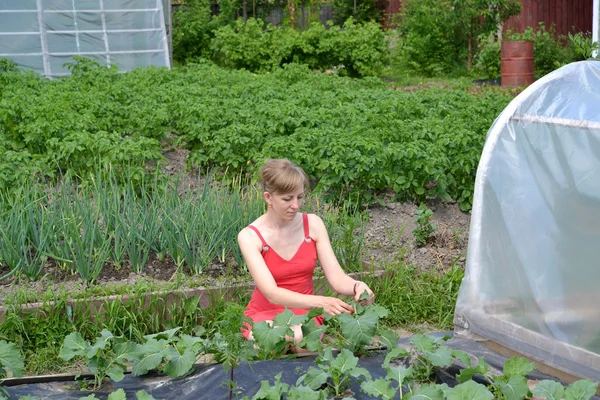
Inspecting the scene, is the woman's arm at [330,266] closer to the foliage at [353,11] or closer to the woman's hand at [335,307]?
the woman's hand at [335,307]

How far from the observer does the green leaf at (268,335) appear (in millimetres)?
3221

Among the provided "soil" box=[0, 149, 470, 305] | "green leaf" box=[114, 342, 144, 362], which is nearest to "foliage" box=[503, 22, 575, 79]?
"soil" box=[0, 149, 470, 305]

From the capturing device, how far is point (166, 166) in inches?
281

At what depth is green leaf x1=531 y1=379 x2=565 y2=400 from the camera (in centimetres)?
286

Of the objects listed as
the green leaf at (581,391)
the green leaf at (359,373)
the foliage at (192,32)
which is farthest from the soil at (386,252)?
the foliage at (192,32)

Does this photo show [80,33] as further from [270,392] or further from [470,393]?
[470,393]

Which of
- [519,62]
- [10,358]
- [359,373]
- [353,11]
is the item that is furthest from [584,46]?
[353,11]

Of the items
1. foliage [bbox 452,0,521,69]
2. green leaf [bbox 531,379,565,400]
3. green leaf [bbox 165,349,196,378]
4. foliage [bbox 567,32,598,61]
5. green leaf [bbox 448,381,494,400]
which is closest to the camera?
green leaf [bbox 448,381,494,400]

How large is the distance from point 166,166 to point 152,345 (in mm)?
4001

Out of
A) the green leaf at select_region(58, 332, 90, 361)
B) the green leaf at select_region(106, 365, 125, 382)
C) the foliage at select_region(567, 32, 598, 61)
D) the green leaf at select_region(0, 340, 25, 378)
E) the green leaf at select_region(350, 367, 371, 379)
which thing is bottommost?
the green leaf at select_region(106, 365, 125, 382)

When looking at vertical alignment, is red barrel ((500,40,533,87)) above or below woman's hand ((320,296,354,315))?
above

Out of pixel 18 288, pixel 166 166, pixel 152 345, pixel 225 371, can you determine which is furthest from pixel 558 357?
pixel 166 166

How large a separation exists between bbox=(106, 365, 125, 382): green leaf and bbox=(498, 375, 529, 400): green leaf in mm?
1383

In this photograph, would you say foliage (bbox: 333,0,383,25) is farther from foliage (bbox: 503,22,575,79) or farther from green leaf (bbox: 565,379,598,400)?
green leaf (bbox: 565,379,598,400)
